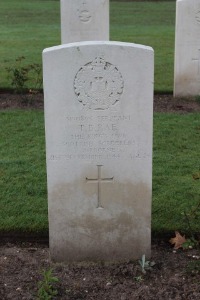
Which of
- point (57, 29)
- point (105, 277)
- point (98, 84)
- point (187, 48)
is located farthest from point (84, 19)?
point (57, 29)

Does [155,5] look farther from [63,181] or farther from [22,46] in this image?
[63,181]

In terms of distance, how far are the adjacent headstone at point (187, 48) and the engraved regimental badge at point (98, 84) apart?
5.01m

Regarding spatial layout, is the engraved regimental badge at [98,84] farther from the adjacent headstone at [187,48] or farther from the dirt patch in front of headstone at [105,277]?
the adjacent headstone at [187,48]

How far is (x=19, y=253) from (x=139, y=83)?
160cm

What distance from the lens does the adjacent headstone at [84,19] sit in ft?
31.9

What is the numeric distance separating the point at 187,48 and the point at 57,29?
9.21m

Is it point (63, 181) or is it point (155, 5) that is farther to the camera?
point (155, 5)

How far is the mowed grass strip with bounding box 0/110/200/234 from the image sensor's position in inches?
193

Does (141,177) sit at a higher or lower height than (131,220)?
higher

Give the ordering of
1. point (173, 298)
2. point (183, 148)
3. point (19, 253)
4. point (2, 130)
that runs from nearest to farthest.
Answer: point (173, 298) < point (19, 253) < point (183, 148) < point (2, 130)

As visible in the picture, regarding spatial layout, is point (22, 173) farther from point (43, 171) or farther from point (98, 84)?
point (98, 84)

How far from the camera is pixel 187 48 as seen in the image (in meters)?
8.88

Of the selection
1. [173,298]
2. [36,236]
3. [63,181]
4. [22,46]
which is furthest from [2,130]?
[22,46]

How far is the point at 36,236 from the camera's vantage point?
15.7 ft
